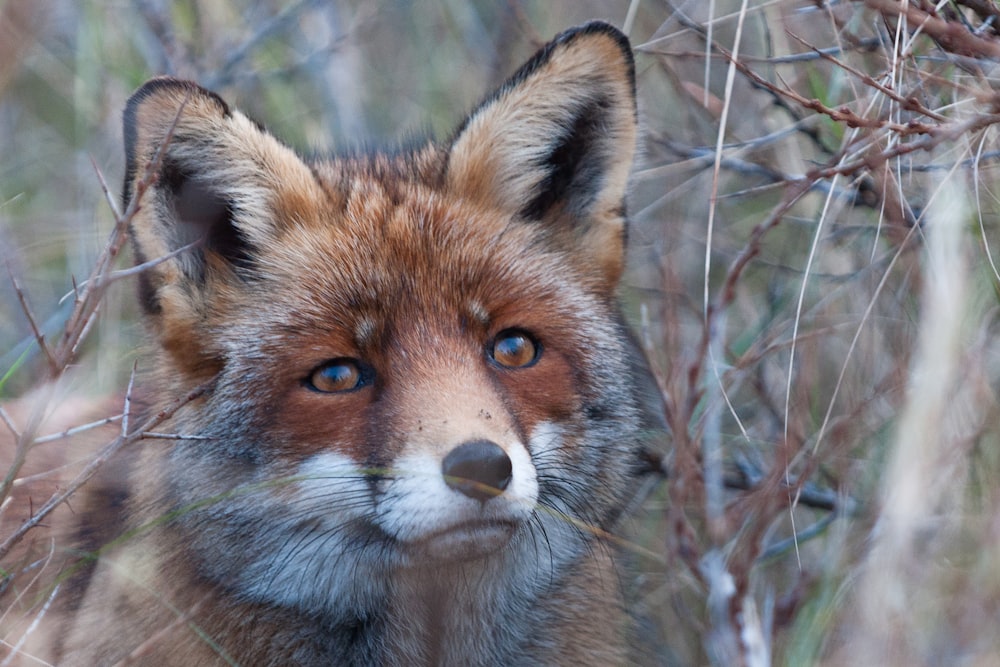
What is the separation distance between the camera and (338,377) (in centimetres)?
317

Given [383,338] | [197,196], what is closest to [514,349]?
[383,338]

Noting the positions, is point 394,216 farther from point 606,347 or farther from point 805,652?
point 805,652

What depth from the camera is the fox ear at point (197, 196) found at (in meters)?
3.13

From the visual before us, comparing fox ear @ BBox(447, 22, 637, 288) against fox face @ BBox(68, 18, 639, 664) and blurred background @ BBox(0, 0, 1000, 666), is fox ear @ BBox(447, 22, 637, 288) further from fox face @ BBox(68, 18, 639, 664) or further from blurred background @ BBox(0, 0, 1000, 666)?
blurred background @ BBox(0, 0, 1000, 666)

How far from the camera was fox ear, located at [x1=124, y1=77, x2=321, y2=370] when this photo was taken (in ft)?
10.3

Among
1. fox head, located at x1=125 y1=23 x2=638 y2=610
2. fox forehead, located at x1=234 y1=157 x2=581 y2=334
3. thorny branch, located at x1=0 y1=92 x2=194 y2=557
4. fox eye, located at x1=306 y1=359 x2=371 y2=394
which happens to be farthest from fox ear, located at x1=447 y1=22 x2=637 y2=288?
thorny branch, located at x1=0 y1=92 x2=194 y2=557

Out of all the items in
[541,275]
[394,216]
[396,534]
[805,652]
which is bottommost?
[805,652]

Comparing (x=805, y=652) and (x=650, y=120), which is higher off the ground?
(x=650, y=120)

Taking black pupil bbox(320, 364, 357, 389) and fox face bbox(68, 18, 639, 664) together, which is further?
black pupil bbox(320, 364, 357, 389)

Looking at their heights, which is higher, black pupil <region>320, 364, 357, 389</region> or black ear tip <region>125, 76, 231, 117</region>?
black ear tip <region>125, 76, 231, 117</region>

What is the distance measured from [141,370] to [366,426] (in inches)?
44.6

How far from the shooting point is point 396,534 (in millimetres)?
2854

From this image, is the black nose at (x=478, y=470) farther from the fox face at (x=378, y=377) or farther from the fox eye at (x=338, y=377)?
the fox eye at (x=338, y=377)

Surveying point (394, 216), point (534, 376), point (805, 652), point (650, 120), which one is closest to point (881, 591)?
point (805, 652)
